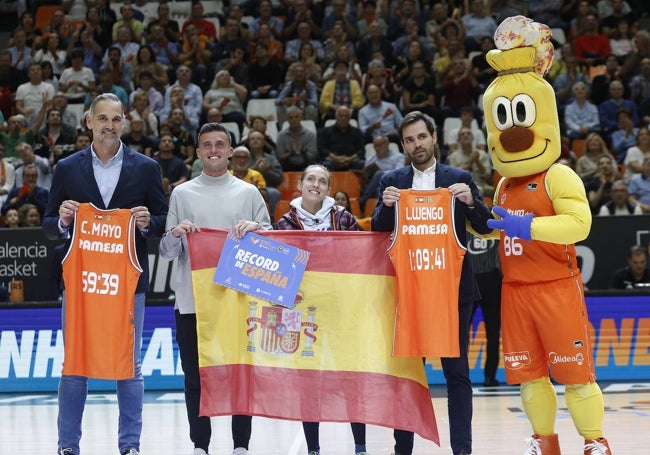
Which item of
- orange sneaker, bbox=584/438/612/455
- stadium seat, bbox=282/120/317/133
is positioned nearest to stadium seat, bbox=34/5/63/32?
stadium seat, bbox=282/120/317/133

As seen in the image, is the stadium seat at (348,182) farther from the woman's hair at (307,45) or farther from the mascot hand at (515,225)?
the mascot hand at (515,225)

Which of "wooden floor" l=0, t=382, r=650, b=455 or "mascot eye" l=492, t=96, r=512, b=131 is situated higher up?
"mascot eye" l=492, t=96, r=512, b=131

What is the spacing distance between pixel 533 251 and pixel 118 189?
244 centimetres

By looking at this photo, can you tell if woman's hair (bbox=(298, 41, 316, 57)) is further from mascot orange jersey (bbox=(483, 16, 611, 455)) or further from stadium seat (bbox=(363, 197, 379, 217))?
mascot orange jersey (bbox=(483, 16, 611, 455))

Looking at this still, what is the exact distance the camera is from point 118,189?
6.27 metres

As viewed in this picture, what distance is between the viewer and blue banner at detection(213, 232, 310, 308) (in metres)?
6.37

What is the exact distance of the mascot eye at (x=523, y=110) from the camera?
245 inches

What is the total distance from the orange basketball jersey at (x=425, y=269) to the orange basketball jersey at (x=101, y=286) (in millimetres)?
1558

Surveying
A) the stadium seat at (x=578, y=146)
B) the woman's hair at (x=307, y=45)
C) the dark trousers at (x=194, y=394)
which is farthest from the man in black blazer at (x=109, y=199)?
the woman's hair at (x=307, y=45)

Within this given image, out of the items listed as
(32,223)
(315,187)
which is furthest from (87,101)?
(315,187)

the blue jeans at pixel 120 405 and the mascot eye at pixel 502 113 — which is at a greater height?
the mascot eye at pixel 502 113

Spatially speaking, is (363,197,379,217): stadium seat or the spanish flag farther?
(363,197,379,217): stadium seat

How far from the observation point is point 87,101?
15.1 metres

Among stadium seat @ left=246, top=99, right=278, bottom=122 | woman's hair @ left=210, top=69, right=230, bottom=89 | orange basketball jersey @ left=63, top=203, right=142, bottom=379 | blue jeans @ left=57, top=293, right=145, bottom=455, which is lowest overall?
blue jeans @ left=57, top=293, right=145, bottom=455
